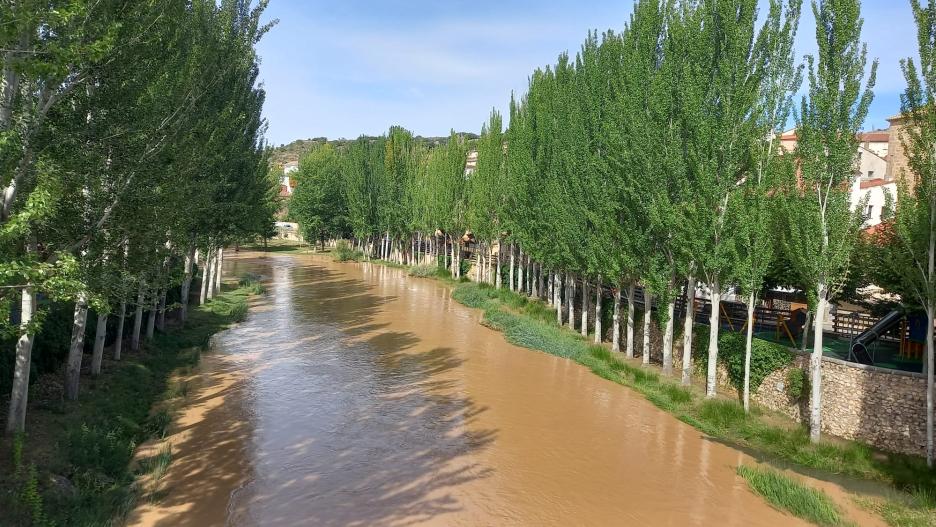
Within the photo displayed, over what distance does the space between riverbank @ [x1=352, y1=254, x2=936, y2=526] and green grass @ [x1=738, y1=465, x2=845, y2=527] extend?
0.94 meters

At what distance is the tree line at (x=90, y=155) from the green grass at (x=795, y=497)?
11616 millimetres

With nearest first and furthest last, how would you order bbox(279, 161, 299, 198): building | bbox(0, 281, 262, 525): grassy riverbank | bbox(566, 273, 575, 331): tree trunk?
bbox(0, 281, 262, 525): grassy riverbank, bbox(566, 273, 575, 331): tree trunk, bbox(279, 161, 299, 198): building

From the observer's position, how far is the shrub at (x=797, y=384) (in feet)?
45.6

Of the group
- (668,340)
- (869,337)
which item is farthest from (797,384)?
(668,340)

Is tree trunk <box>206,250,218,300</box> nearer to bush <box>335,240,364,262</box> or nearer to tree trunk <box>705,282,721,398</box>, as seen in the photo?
tree trunk <box>705,282,721,398</box>

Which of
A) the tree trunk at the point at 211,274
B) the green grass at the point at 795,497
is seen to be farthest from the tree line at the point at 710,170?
the tree trunk at the point at 211,274

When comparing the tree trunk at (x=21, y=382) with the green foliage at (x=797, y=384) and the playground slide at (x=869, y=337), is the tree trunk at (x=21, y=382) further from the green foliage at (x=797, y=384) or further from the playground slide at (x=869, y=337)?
the playground slide at (x=869, y=337)

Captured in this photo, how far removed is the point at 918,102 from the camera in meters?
12.1

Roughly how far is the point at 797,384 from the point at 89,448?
15.4 meters

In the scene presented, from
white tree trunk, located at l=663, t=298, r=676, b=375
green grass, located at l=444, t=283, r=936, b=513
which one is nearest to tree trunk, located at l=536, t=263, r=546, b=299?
green grass, located at l=444, t=283, r=936, b=513

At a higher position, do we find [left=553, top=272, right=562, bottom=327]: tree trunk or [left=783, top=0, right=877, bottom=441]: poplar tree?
[left=783, top=0, right=877, bottom=441]: poplar tree

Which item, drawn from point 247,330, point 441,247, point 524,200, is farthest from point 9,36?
point 441,247

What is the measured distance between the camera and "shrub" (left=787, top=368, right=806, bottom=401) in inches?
548

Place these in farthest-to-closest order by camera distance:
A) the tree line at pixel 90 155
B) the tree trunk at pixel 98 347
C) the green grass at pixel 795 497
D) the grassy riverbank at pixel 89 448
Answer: the tree trunk at pixel 98 347 → the green grass at pixel 795 497 → the grassy riverbank at pixel 89 448 → the tree line at pixel 90 155
